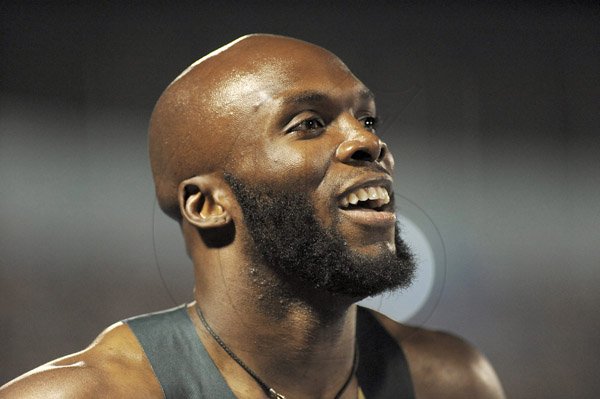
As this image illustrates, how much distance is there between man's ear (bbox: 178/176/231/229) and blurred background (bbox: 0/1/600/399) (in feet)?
0.57

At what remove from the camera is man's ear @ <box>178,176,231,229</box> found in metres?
1.60

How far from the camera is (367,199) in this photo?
1.54m

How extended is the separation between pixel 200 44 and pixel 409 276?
2.45 feet

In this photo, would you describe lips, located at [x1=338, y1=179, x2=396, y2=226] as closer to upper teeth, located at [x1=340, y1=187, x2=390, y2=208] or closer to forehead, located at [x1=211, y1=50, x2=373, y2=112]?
upper teeth, located at [x1=340, y1=187, x2=390, y2=208]

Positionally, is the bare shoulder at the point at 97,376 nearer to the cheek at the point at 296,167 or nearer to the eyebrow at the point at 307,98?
the cheek at the point at 296,167

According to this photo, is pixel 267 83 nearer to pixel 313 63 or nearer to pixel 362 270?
pixel 313 63

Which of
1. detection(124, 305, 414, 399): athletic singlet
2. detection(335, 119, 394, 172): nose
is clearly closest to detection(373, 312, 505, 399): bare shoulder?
detection(124, 305, 414, 399): athletic singlet

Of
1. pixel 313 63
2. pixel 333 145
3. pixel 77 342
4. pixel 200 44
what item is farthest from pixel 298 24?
pixel 77 342

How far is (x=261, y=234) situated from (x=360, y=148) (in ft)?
0.76

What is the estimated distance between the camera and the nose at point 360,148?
153cm

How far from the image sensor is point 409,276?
159 centimetres

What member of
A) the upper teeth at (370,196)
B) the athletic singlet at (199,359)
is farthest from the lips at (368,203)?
the athletic singlet at (199,359)

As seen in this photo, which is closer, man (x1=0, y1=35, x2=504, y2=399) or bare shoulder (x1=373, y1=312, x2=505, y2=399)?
man (x1=0, y1=35, x2=504, y2=399)

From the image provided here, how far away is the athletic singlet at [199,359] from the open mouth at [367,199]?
1.16 feet
